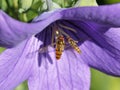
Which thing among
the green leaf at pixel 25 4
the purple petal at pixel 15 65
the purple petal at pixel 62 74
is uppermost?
the green leaf at pixel 25 4

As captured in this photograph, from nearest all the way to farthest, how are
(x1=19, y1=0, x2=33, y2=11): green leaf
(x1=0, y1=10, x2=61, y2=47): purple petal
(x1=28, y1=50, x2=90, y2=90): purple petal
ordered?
(x1=0, y1=10, x2=61, y2=47): purple petal < (x1=19, y1=0, x2=33, y2=11): green leaf < (x1=28, y1=50, x2=90, y2=90): purple petal

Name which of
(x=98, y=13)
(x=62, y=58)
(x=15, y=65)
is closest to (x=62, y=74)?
(x=62, y=58)

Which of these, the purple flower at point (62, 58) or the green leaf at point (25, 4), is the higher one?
the green leaf at point (25, 4)

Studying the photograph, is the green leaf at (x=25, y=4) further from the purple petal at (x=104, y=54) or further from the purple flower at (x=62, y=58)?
the purple petal at (x=104, y=54)

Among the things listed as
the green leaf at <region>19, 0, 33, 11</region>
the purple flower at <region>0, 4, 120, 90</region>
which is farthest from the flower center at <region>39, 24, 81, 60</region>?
the green leaf at <region>19, 0, 33, 11</region>

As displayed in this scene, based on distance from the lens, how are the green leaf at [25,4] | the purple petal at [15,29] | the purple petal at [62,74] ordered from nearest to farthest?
the purple petal at [15,29] → the green leaf at [25,4] → the purple petal at [62,74]

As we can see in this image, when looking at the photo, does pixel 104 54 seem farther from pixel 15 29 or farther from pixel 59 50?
pixel 15 29

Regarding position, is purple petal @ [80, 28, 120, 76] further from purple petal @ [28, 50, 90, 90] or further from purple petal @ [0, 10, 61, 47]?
purple petal @ [0, 10, 61, 47]

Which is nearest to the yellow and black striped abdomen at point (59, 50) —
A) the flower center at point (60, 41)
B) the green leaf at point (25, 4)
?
the flower center at point (60, 41)
